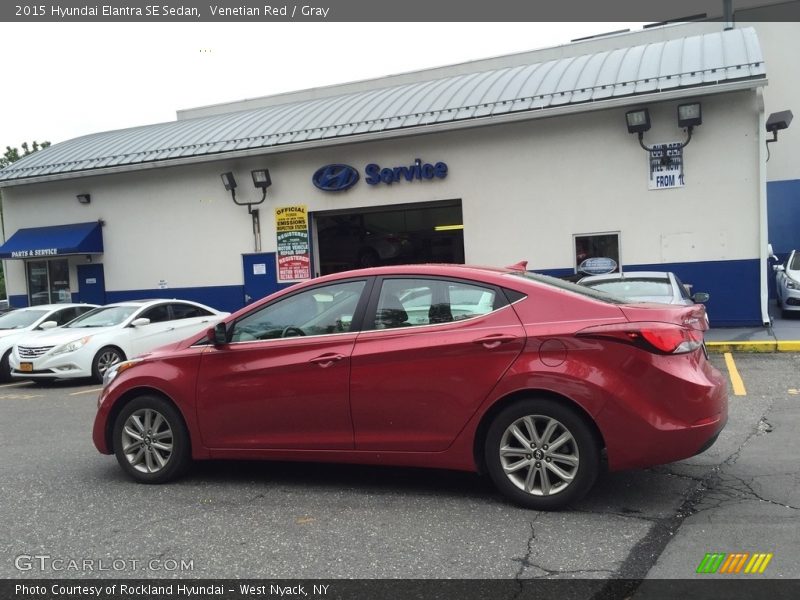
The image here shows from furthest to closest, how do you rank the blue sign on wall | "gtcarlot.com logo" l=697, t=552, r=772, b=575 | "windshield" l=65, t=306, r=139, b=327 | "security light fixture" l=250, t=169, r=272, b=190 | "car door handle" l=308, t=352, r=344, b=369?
"security light fixture" l=250, t=169, r=272, b=190 < the blue sign on wall < "windshield" l=65, t=306, r=139, b=327 < "car door handle" l=308, t=352, r=344, b=369 < "gtcarlot.com logo" l=697, t=552, r=772, b=575

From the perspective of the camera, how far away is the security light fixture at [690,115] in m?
12.6

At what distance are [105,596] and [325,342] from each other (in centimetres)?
206

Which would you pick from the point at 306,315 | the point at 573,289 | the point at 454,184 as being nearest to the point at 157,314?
the point at 454,184

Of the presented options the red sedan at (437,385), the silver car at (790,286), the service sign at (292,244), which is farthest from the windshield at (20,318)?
the silver car at (790,286)

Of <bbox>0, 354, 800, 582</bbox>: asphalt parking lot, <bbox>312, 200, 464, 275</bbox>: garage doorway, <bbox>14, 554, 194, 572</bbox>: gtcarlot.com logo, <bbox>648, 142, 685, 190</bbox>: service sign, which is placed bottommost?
<bbox>0, 354, 800, 582</bbox>: asphalt parking lot

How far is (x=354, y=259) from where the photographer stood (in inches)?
719

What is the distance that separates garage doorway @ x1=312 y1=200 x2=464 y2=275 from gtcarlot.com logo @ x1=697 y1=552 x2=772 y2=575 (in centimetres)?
1305

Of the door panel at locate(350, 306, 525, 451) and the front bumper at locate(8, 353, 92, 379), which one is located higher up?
the door panel at locate(350, 306, 525, 451)

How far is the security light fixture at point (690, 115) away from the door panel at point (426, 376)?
989 centimetres

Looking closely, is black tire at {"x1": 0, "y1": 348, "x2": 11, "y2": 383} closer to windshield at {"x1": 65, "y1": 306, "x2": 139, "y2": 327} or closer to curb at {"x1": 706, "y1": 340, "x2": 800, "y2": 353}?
windshield at {"x1": 65, "y1": 306, "x2": 139, "y2": 327}

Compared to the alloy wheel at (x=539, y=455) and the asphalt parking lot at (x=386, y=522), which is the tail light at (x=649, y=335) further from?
the asphalt parking lot at (x=386, y=522)

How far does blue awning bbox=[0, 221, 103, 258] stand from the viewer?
18.2 meters

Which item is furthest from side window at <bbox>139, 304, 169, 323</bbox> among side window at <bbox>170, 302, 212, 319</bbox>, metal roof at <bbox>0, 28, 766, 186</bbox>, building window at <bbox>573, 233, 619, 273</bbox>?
building window at <bbox>573, 233, 619, 273</bbox>

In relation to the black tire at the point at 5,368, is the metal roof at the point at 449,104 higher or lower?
higher
